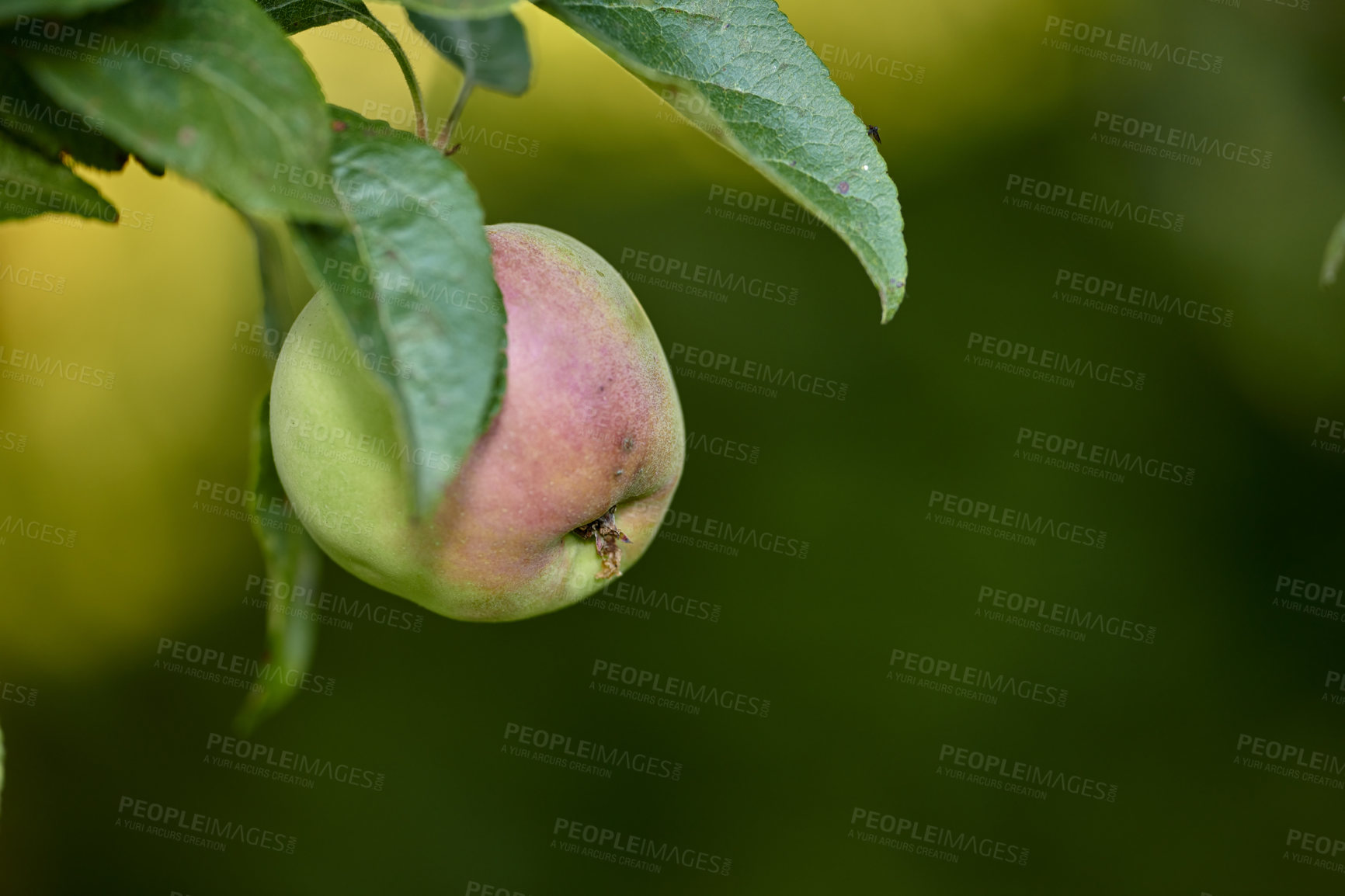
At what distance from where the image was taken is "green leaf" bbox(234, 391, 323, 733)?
0.73 m

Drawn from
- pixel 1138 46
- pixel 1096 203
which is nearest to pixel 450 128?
pixel 1096 203

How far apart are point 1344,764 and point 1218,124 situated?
230 cm

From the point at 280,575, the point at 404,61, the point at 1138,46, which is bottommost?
the point at 280,575

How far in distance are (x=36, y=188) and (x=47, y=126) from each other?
1.5 inches

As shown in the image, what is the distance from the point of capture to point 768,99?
72cm

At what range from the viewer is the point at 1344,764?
3627 millimetres

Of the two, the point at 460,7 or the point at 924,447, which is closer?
the point at 460,7

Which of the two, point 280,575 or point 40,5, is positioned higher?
point 40,5

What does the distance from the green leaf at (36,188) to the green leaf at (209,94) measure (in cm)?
10

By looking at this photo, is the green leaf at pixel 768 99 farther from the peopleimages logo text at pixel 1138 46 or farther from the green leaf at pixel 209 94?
the peopleimages logo text at pixel 1138 46

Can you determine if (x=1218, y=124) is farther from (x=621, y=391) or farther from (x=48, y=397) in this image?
(x=48, y=397)

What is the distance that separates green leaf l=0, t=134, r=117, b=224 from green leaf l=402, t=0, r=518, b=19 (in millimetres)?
250

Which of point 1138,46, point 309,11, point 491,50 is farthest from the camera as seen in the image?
point 1138,46

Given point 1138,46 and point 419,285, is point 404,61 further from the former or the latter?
point 1138,46
